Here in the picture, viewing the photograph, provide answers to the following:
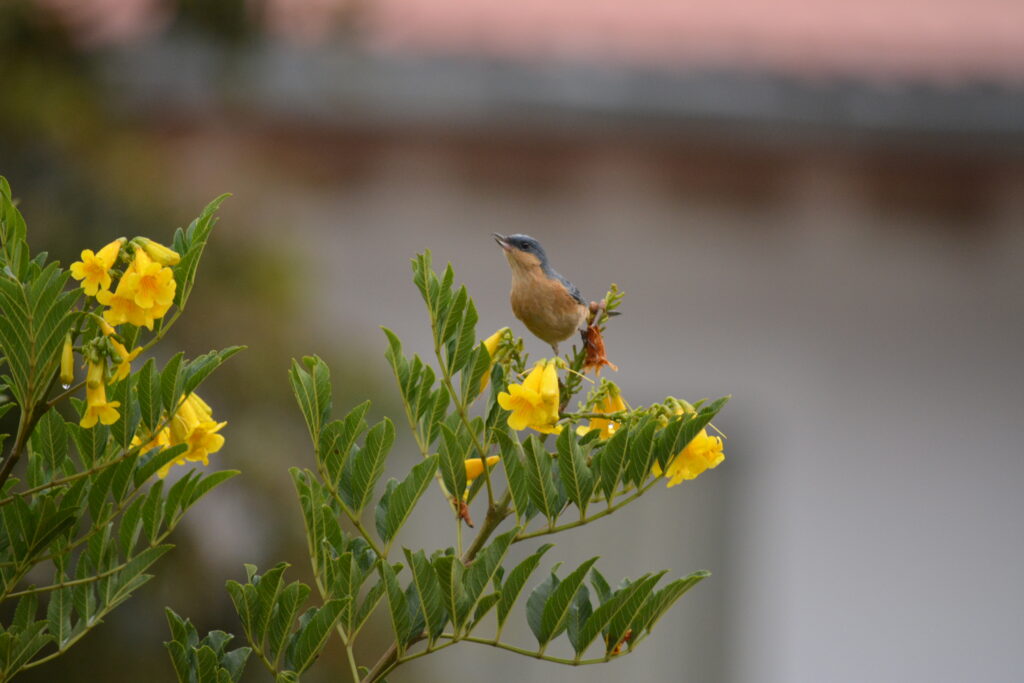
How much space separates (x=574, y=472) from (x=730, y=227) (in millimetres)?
3605

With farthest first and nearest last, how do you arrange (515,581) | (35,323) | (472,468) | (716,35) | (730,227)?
(730,227) → (716,35) → (472,468) → (515,581) → (35,323)

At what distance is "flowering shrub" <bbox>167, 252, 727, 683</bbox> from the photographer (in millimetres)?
1107

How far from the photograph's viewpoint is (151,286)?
1004 millimetres

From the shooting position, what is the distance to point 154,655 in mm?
2959

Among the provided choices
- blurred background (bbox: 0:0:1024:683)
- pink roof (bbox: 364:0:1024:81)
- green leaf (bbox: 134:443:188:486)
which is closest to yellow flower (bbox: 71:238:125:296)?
green leaf (bbox: 134:443:188:486)

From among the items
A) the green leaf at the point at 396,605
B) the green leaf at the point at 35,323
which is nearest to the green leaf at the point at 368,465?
the green leaf at the point at 396,605

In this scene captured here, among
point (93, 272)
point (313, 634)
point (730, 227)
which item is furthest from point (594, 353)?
point (730, 227)

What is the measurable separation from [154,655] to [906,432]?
302 cm

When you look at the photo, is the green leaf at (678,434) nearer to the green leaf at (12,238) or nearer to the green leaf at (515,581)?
the green leaf at (515,581)

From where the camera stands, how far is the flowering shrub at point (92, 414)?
3.28ft

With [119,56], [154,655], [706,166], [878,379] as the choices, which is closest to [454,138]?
[706,166]

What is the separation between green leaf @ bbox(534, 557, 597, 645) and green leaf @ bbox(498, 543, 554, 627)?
0.03 meters

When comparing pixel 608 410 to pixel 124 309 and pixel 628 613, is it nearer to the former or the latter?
pixel 628 613

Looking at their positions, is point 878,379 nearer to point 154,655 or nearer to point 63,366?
point 154,655
